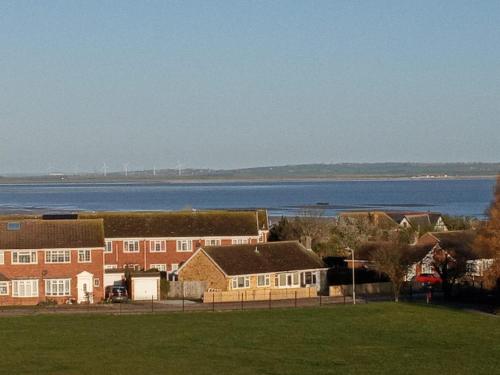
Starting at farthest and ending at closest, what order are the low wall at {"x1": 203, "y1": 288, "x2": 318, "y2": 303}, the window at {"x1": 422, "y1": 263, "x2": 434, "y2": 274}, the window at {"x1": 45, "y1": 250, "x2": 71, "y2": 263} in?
the window at {"x1": 422, "y1": 263, "x2": 434, "y2": 274} < the window at {"x1": 45, "y1": 250, "x2": 71, "y2": 263} < the low wall at {"x1": 203, "y1": 288, "x2": 318, "y2": 303}

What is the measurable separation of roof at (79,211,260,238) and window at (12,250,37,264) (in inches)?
401

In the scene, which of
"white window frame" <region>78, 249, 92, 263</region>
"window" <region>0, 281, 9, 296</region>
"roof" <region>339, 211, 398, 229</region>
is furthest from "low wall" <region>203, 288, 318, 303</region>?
"roof" <region>339, 211, 398, 229</region>

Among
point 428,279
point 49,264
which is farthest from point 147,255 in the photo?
point 428,279

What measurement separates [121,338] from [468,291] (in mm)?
27683

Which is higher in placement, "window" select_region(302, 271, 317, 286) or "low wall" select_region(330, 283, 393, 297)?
"window" select_region(302, 271, 317, 286)

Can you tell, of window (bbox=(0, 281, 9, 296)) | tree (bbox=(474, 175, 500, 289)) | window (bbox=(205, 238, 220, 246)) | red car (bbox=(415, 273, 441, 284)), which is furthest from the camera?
window (bbox=(205, 238, 220, 246))

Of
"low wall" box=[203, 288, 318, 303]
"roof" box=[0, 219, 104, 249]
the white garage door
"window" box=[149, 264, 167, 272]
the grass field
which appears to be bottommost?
the grass field

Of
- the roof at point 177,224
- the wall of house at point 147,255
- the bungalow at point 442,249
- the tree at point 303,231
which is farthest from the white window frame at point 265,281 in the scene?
the tree at point 303,231

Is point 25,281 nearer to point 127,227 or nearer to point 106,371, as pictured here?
point 127,227

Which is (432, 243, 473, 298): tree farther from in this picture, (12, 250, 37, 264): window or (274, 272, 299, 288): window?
(12, 250, 37, 264): window

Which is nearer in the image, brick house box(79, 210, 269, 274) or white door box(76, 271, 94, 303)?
white door box(76, 271, 94, 303)

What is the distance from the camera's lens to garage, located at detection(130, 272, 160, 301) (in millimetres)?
61500

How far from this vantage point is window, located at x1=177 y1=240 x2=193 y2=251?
71125mm

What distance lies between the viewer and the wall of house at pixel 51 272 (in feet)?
195
